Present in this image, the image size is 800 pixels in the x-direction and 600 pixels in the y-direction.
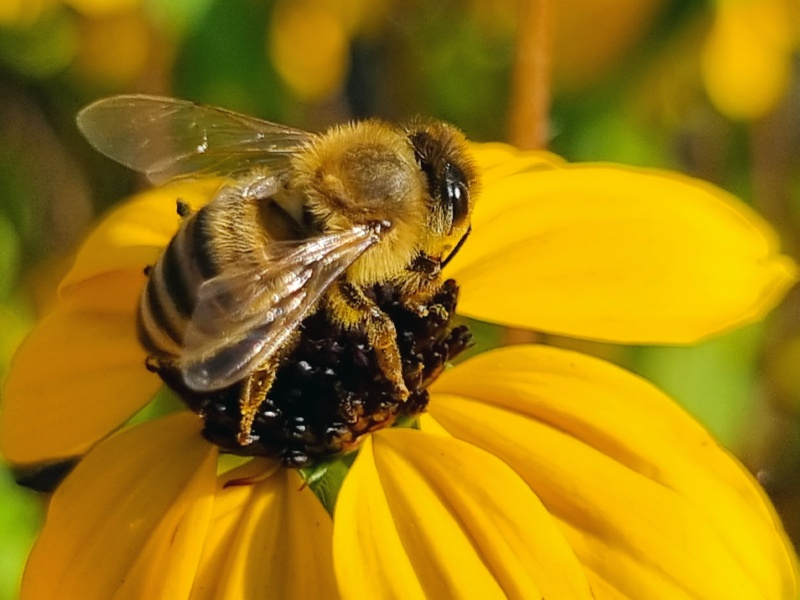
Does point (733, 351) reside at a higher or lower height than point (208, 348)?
lower

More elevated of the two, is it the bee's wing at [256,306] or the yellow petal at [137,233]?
the bee's wing at [256,306]

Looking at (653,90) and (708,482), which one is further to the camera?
(653,90)

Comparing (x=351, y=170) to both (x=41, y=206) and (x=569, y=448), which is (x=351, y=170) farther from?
(x=41, y=206)

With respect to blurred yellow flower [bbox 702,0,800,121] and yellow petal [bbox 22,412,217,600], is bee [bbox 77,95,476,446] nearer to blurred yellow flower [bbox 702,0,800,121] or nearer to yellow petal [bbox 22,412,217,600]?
yellow petal [bbox 22,412,217,600]

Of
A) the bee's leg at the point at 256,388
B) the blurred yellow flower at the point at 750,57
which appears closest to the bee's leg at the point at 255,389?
the bee's leg at the point at 256,388

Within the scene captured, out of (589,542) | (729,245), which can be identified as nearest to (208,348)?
(589,542)

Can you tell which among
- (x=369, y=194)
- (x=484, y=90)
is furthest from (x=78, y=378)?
(x=484, y=90)

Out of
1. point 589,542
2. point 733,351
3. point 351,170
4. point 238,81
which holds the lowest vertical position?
point 733,351

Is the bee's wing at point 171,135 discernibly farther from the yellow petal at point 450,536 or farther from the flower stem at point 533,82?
the flower stem at point 533,82
